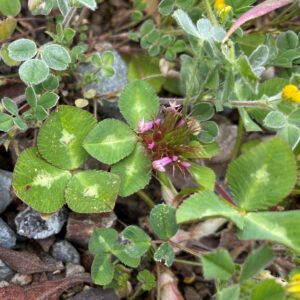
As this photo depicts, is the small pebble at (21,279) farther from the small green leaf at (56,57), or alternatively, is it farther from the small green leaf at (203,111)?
the small green leaf at (203,111)

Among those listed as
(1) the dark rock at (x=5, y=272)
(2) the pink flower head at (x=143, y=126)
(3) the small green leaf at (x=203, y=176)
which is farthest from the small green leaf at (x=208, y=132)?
(1) the dark rock at (x=5, y=272)

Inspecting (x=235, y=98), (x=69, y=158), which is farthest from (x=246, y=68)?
(x=69, y=158)

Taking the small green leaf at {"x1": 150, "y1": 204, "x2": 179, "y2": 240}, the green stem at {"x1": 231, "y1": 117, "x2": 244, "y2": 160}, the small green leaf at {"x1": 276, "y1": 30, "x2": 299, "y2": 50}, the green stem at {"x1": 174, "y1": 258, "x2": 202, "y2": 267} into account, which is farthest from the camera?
the green stem at {"x1": 231, "y1": 117, "x2": 244, "y2": 160}

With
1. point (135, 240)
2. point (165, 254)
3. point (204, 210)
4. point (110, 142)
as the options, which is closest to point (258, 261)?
point (204, 210)

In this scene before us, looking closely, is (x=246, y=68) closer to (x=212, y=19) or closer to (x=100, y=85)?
(x=212, y=19)

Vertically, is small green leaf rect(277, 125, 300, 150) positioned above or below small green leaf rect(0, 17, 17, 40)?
below

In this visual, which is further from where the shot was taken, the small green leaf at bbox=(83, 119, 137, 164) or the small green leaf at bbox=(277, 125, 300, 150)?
the small green leaf at bbox=(83, 119, 137, 164)

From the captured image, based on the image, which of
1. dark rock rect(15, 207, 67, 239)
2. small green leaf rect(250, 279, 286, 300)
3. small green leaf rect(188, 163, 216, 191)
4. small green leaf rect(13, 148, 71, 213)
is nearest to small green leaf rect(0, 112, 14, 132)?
small green leaf rect(13, 148, 71, 213)

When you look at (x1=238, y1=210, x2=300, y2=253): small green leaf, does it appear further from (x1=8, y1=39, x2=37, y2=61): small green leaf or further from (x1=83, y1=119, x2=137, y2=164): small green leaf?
(x1=8, y1=39, x2=37, y2=61): small green leaf
